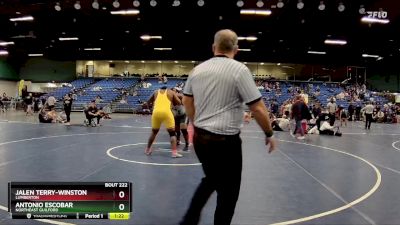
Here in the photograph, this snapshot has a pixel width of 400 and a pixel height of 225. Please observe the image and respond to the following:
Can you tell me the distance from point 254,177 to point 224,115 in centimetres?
396

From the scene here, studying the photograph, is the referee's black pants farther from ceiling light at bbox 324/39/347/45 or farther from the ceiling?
ceiling light at bbox 324/39/347/45

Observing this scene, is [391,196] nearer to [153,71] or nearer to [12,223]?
[12,223]

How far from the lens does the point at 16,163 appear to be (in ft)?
24.5

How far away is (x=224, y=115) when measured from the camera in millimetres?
2932

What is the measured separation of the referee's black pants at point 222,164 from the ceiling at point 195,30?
17135mm

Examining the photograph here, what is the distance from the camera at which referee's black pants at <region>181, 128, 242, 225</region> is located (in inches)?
114

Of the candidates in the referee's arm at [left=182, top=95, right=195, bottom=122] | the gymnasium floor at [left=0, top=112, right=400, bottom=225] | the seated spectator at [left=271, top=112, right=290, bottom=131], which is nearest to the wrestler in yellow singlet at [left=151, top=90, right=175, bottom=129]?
the gymnasium floor at [left=0, top=112, right=400, bottom=225]

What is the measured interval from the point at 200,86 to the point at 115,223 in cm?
205

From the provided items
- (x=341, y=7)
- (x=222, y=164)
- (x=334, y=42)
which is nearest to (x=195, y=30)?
(x=334, y=42)

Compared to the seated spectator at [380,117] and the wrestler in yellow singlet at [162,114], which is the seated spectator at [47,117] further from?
the seated spectator at [380,117]

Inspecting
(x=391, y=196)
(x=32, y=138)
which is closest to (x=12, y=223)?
(x=391, y=196)

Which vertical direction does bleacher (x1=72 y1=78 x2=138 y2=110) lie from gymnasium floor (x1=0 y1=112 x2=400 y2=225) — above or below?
above
